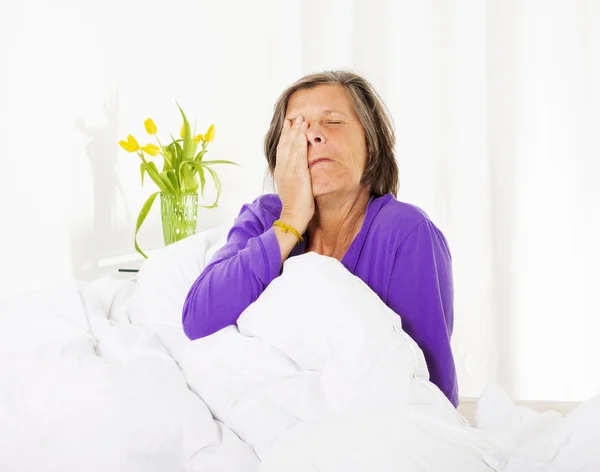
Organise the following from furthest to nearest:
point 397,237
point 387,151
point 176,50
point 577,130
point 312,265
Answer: point 176,50
point 577,130
point 387,151
point 397,237
point 312,265

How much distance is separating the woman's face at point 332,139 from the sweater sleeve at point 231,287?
0.16m

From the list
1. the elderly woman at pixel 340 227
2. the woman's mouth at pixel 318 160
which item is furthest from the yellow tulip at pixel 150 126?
the woman's mouth at pixel 318 160

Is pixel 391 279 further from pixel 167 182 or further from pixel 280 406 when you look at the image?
pixel 167 182

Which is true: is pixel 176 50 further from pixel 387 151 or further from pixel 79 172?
pixel 387 151

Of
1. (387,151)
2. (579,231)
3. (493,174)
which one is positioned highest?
(387,151)

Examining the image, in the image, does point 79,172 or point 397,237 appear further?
point 79,172

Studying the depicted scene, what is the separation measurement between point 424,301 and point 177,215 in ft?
4.53

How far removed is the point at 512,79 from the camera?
252 centimetres

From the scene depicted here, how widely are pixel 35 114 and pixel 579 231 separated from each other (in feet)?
6.79

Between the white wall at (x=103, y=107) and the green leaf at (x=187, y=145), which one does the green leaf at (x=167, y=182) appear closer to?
the green leaf at (x=187, y=145)

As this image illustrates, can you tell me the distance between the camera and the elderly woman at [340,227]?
1.23 m

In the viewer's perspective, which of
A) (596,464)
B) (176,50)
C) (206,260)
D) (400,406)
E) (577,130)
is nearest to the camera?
(596,464)

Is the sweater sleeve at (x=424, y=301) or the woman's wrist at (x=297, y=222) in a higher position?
the woman's wrist at (x=297, y=222)

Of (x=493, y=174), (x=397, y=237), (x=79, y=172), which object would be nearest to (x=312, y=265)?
(x=397, y=237)
